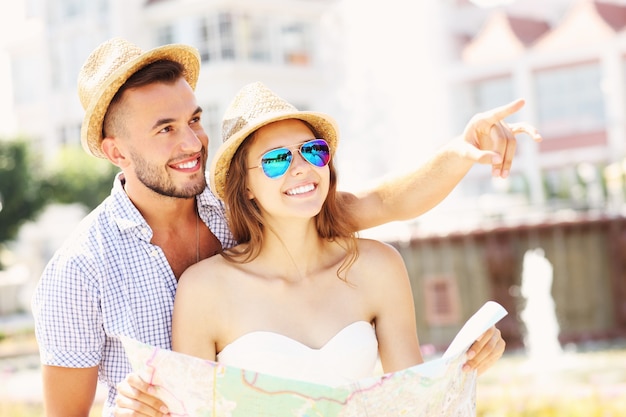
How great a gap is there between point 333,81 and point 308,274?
31008 mm

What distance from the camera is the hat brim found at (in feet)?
10.2

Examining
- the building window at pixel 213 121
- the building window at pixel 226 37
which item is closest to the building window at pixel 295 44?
the building window at pixel 226 37

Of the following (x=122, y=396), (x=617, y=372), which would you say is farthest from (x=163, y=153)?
(x=617, y=372)

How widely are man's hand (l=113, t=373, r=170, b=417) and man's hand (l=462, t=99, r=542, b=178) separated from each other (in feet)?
3.75

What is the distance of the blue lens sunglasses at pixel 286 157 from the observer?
3.07 m

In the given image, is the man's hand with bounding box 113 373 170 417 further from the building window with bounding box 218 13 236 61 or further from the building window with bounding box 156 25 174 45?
the building window with bounding box 156 25 174 45

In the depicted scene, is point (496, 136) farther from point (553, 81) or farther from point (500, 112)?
point (553, 81)

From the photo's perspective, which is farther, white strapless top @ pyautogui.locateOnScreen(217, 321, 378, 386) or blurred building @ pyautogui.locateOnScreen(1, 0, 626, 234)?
blurred building @ pyautogui.locateOnScreen(1, 0, 626, 234)

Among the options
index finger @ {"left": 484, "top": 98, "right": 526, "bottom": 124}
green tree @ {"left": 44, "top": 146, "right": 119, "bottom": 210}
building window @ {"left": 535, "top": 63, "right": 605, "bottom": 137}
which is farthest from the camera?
green tree @ {"left": 44, "top": 146, "right": 119, "bottom": 210}

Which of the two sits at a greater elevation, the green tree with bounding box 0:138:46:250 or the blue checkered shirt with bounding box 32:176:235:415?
the green tree with bounding box 0:138:46:250

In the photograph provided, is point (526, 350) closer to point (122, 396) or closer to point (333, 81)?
point (122, 396)

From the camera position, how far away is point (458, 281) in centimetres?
1059

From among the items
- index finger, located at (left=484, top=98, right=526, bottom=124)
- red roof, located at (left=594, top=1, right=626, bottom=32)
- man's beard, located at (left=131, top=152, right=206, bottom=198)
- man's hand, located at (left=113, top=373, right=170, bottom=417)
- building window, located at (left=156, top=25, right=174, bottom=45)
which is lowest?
man's hand, located at (left=113, top=373, right=170, bottom=417)

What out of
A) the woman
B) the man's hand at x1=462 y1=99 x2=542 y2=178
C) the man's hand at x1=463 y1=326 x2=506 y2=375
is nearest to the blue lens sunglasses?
the woman
